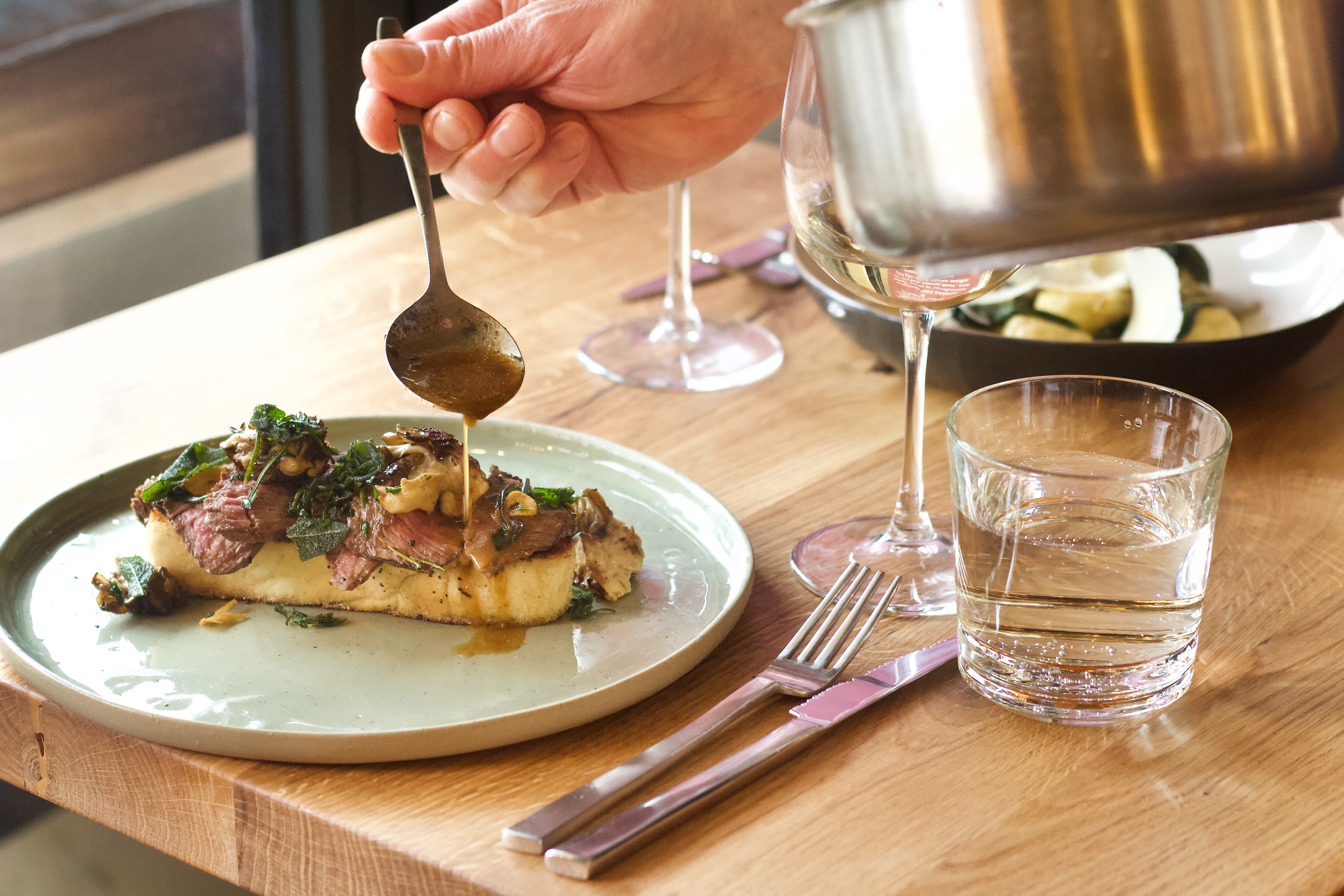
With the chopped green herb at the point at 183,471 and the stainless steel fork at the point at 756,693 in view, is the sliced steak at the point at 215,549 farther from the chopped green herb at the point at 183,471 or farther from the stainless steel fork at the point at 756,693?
the stainless steel fork at the point at 756,693

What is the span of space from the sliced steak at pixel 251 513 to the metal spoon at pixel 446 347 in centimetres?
16

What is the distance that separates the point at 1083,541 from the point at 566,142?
0.87 metres

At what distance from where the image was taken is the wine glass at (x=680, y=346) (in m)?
1.62

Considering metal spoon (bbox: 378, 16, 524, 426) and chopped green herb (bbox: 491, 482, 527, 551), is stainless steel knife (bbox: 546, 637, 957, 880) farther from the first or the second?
metal spoon (bbox: 378, 16, 524, 426)

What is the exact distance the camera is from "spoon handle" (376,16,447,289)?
1204 millimetres

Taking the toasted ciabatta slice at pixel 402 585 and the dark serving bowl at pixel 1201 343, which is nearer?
the toasted ciabatta slice at pixel 402 585

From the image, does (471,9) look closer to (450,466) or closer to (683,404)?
(683,404)

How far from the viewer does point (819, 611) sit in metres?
1.06

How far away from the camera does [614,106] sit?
159cm

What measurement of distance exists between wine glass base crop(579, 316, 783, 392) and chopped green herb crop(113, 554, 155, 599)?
656mm

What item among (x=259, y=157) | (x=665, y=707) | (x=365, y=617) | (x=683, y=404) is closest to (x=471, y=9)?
(x=683, y=404)

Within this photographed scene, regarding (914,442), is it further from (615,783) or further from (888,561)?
(615,783)

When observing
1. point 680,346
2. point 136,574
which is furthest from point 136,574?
point 680,346

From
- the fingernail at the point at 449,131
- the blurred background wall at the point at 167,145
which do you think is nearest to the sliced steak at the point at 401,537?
the fingernail at the point at 449,131
